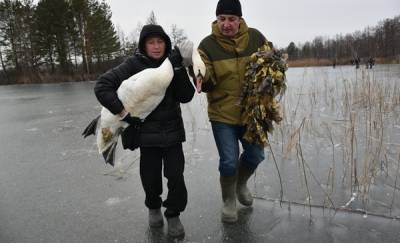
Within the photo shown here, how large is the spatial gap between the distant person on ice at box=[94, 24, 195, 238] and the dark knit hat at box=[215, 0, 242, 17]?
46 centimetres

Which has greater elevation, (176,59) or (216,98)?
(176,59)

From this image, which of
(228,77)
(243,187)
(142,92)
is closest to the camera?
(142,92)

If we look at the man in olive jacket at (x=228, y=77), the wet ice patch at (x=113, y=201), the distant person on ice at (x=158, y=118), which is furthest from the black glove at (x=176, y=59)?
the wet ice patch at (x=113, y=201)

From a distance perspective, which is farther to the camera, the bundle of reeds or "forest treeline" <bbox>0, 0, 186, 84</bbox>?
"forest treeline" <bbox>0, 0, 186, 84</bbox>

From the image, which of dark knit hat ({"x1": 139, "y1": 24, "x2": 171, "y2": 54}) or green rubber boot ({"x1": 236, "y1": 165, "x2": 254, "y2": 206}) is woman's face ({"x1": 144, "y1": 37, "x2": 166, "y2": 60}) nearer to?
dark knit hat ({"x1": 139, "y1": 24, "x2": 171, "y2": 54})

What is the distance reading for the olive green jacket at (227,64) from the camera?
2.99m

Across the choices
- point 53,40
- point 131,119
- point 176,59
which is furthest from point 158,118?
point 53,40

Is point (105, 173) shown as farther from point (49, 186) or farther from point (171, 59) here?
point (171, 59)

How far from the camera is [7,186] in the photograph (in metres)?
4.35

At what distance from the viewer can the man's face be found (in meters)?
2.94

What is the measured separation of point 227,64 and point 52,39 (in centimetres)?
4029

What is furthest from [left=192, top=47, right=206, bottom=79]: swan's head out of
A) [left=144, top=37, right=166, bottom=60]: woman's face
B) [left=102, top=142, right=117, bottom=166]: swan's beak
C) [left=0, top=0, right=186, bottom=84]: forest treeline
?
[left=0, top=0, right=186, bottom=84]: forest treeline

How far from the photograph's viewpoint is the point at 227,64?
2.99 meters

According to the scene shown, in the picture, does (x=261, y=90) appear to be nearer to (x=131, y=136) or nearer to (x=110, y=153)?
(x=131, y=136)
